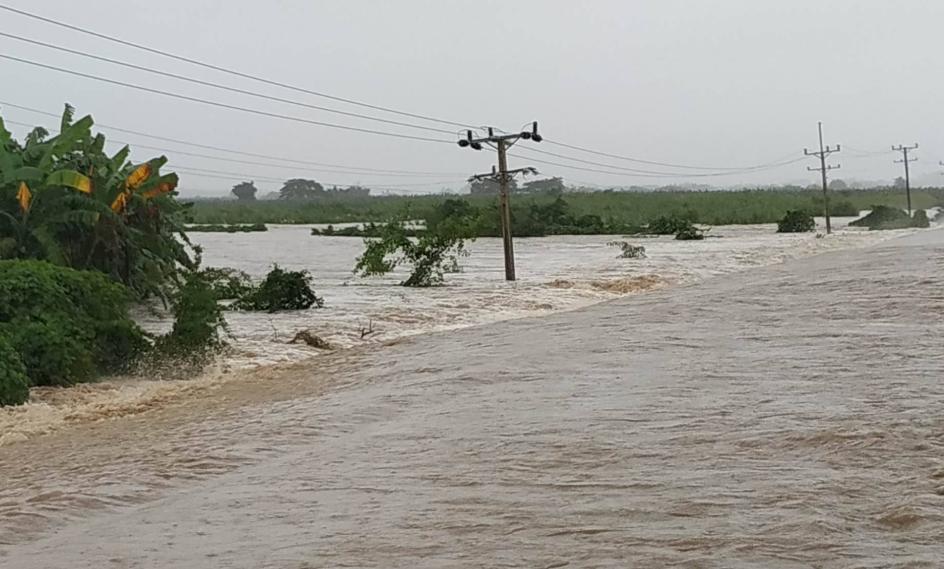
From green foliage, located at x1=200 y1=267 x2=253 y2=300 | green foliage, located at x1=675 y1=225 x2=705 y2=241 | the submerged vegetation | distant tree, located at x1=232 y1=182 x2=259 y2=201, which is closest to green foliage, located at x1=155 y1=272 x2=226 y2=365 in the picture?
the submerged vegetation

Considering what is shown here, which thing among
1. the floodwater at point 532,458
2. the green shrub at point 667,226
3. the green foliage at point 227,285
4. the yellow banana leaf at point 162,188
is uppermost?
the yellow banana leaf at point 162,188

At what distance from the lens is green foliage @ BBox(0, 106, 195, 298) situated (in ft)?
61.8

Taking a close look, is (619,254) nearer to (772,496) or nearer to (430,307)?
(430,307)

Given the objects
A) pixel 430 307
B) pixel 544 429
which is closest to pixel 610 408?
pixel 544 429

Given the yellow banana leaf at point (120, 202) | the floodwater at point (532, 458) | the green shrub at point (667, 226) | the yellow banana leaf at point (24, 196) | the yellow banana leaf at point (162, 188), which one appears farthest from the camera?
the green shrub at point (667, 226)

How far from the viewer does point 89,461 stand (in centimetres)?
947

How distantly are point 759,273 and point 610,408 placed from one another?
1841 centimetres

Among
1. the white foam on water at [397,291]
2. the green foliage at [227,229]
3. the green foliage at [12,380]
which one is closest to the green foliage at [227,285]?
the white foam on water at [397,291]

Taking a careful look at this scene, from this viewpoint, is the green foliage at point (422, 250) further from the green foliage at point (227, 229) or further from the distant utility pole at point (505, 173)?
the green foliage at point (227, 229)

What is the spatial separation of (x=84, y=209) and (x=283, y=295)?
4.30 metres

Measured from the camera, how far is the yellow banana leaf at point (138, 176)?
795 inches

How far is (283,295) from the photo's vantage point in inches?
868

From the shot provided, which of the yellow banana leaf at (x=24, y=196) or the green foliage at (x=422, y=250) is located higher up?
the yellow banana leaf at (x=24, y=196)

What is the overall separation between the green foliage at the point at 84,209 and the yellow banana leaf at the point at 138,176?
0.06ft
